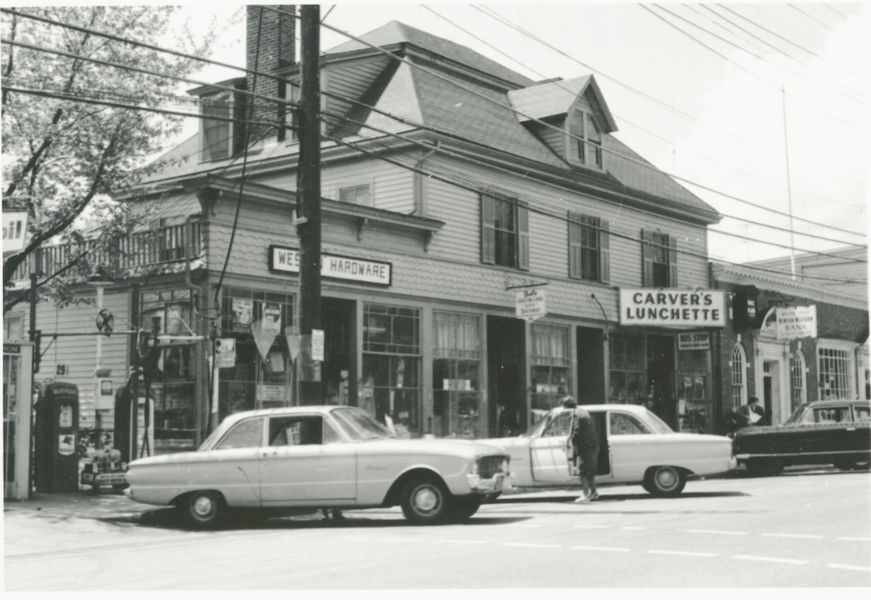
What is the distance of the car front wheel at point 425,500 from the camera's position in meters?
12.7

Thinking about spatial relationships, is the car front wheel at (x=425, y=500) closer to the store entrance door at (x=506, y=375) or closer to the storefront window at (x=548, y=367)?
the store entrance door at (x=506, y=375)

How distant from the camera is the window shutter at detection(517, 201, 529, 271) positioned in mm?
25391

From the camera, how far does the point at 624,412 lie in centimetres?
1686

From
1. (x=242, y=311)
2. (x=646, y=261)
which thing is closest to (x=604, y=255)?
(x=646, y=261)

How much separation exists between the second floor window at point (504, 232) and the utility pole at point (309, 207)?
9.46 meters

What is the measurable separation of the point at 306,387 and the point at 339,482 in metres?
2.37

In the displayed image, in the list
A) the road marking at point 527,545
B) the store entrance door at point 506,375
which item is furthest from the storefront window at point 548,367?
the road marking at point 527,545

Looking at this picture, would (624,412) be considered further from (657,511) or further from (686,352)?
(686,352)

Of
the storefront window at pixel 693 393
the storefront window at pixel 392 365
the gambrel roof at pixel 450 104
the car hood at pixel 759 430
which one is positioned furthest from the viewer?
→ the storefront window at pixel 693 393

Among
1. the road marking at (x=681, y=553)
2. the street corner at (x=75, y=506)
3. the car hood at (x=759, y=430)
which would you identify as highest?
the car hood at (x=759, y=430)

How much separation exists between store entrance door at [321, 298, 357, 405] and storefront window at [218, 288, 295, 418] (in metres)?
1.42

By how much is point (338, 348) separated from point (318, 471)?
8314mm

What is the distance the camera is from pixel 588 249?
2766cm

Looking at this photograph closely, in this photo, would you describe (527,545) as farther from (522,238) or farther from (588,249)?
(588,249)
